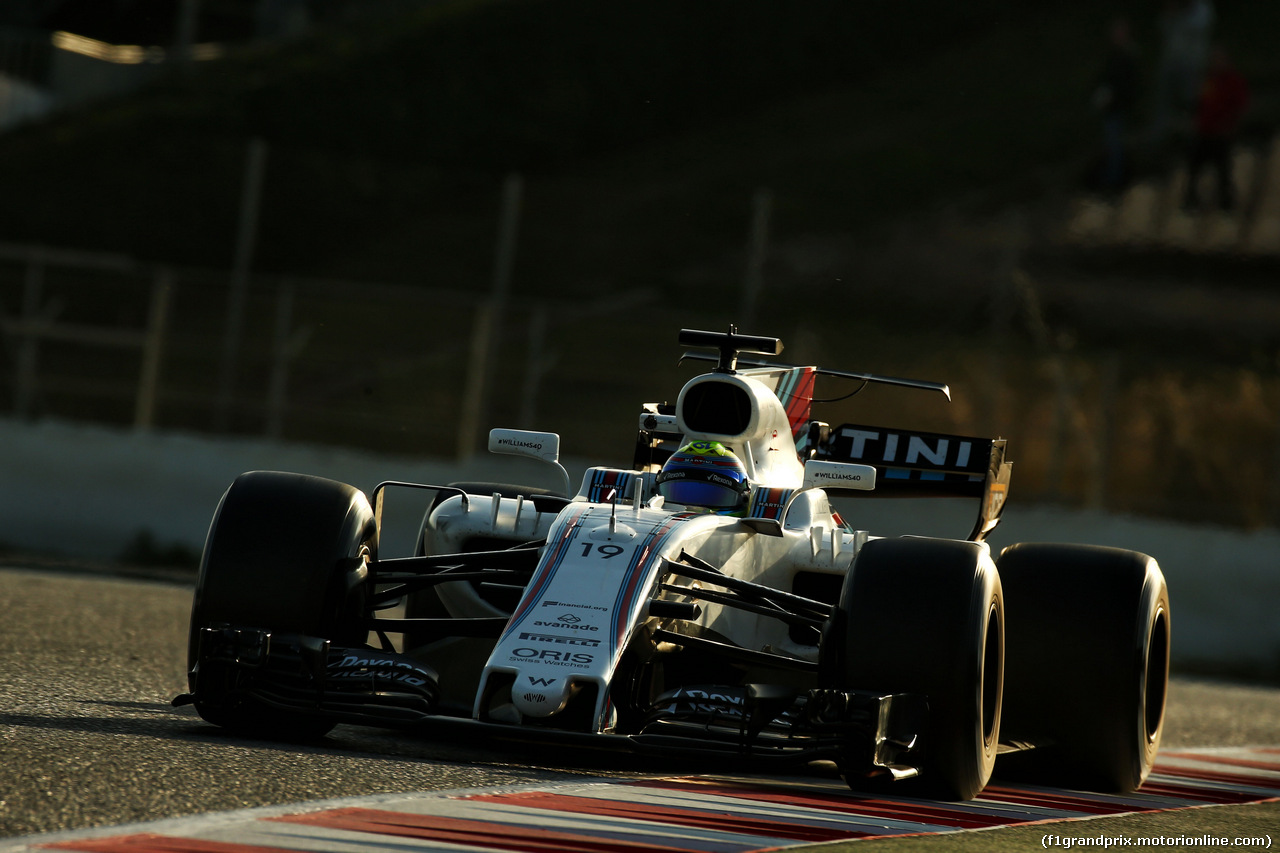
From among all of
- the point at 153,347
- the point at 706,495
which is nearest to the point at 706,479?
the point at 706,495

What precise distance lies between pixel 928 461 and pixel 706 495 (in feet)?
5.49

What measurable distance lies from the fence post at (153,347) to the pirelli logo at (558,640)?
33.6 feet

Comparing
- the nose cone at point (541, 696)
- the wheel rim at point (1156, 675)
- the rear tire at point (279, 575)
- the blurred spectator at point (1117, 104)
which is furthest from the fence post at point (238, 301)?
the blurred spectator at point (1117, 104)

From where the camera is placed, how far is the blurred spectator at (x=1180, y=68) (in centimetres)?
2745

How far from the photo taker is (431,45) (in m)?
33.8

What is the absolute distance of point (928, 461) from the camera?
344 inches

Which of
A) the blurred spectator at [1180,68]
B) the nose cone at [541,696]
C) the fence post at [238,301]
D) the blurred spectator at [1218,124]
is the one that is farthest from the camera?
the blurred spectator at [1180,68]

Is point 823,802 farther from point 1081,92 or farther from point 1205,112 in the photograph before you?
point 1081,92

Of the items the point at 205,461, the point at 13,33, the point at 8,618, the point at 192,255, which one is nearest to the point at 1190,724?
the point at 8,618

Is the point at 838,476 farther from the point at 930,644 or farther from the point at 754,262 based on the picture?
the point at 754,262

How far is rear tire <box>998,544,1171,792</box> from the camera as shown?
7.22 m

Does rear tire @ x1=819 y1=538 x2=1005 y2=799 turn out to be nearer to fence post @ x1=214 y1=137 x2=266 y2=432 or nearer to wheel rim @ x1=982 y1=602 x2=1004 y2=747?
wheel rim @ x1=982 y1=602 x2=1004 y2=747

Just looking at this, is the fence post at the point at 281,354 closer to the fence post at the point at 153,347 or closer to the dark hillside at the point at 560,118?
the fence post at the point at 153,347

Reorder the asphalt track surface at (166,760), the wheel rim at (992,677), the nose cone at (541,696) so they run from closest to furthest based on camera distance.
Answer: the asphalt track surface at (166,760) < the nose cone at (541,696) < the wheel rim at (992,677)
